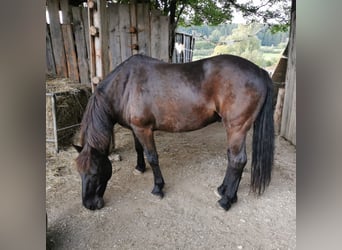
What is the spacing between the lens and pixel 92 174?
7.39 ft

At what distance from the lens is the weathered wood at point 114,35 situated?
14.1ft

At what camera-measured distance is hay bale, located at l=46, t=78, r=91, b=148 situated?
3588 mm

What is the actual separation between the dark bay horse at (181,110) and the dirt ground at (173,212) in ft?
0.48

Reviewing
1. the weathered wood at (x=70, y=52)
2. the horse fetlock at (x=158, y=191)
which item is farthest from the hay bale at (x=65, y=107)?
the horse fetlock at (x=158, y=191)

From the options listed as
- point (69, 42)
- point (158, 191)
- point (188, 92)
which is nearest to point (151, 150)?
point (158, 191)

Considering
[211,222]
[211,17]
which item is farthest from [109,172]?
[211,17]

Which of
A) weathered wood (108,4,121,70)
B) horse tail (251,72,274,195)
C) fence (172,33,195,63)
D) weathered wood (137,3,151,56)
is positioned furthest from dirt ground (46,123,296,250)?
fence (172,33,195,63)

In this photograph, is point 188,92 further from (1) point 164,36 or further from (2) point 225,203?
(1) point 164,36

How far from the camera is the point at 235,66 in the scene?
223 cm

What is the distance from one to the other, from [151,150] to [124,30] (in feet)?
8.52

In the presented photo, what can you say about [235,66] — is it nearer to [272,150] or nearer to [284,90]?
[272,150]

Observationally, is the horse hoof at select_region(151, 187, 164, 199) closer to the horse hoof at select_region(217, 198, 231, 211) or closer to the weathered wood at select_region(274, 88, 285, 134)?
the horse hoof at select_region(217, 198, 231, 211)

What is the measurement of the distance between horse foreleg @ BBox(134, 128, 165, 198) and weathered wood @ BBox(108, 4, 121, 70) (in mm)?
2336

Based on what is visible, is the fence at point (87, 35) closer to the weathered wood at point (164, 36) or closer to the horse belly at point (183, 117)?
the weathered wood at point (164, 36)
